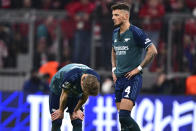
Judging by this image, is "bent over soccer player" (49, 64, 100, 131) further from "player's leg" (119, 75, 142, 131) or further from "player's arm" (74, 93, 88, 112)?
"player's leg" (119, 75, 142, 131)

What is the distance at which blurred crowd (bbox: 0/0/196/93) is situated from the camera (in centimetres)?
1775

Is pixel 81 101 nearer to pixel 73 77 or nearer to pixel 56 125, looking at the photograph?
pixel 73 77

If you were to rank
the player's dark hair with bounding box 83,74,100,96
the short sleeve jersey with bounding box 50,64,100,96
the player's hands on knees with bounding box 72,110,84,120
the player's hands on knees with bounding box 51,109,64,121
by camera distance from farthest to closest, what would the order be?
the player's hands on knees with bounding box 72,110,84,120, the player's hands on knees with bounding box 51,109,64,121, the short sleeve jersey with bounding box 50,64,100,96, the player's dark hair with bounding box 83,74,100,96

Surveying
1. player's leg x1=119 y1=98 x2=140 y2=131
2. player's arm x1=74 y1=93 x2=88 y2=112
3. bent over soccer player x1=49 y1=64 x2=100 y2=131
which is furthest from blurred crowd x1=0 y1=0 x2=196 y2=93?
player's arm x1=74 y1=93 x2=88 y2=112

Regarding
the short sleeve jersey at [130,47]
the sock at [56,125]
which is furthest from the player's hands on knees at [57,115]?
the short sleeve jersey at [130,47]

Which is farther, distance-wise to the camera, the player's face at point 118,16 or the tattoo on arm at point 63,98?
the player's face at point 118,16

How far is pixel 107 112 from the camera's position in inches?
637

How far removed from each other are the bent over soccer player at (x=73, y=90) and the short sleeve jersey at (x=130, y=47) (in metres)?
0.89

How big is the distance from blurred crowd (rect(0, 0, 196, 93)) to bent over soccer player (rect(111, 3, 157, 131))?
15.5ft

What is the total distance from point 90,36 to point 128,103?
18.7 ft

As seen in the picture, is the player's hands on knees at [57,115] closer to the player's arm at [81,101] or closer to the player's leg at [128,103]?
A: the player's arm at [81,101]

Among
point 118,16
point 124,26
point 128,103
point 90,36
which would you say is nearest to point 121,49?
point 124,26

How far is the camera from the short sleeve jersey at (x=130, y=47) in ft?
41.0

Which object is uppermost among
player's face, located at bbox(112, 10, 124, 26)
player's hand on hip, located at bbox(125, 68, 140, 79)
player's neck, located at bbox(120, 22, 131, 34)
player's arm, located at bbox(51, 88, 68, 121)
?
player's face, located at bbox(112, 10, 124, 26)
